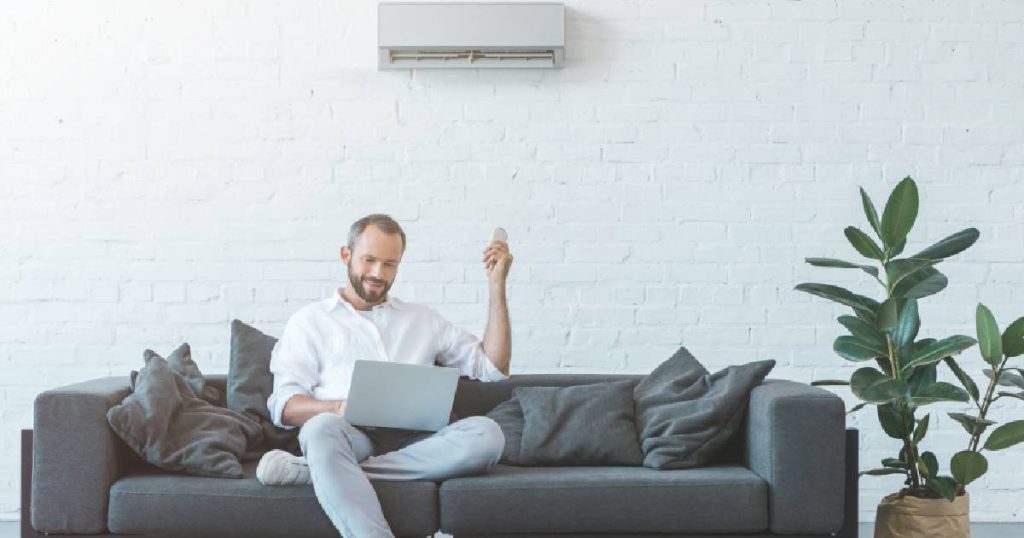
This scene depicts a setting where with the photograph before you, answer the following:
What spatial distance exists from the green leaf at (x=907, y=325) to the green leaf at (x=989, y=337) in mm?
193

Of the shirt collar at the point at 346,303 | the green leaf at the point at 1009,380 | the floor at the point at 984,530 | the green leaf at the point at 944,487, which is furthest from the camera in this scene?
the floor at the point at 984,530

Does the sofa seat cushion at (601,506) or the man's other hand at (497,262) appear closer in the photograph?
the sofa seat cushion at (601,506)

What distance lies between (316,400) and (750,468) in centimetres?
129

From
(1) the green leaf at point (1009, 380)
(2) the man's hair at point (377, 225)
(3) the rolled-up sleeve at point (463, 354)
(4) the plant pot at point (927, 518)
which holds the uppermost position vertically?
(2) the man's hair at point (377, 225)

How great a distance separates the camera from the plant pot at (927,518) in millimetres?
3475

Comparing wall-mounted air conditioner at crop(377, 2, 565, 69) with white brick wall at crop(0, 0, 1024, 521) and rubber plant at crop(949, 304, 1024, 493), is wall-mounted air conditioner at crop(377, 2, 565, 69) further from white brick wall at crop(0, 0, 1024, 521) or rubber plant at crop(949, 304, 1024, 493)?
rubber plant at crop(949, 304, 1024, 493)

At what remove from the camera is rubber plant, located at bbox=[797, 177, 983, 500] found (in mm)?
3486

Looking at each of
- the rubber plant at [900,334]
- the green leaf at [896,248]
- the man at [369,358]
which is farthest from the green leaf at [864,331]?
the man at [369,358]

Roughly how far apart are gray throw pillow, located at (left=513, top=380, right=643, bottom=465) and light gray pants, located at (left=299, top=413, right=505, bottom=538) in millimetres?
224

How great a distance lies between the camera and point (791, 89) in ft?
15.0

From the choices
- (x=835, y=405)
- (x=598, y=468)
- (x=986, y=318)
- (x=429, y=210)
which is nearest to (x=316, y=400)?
(x=598, y=468)

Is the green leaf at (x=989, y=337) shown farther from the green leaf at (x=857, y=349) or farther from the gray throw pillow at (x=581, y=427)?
the gray throw pillow at (x=581, y=427)

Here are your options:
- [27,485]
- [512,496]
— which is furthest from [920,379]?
[27,485]

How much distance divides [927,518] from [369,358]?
1.73 metres
